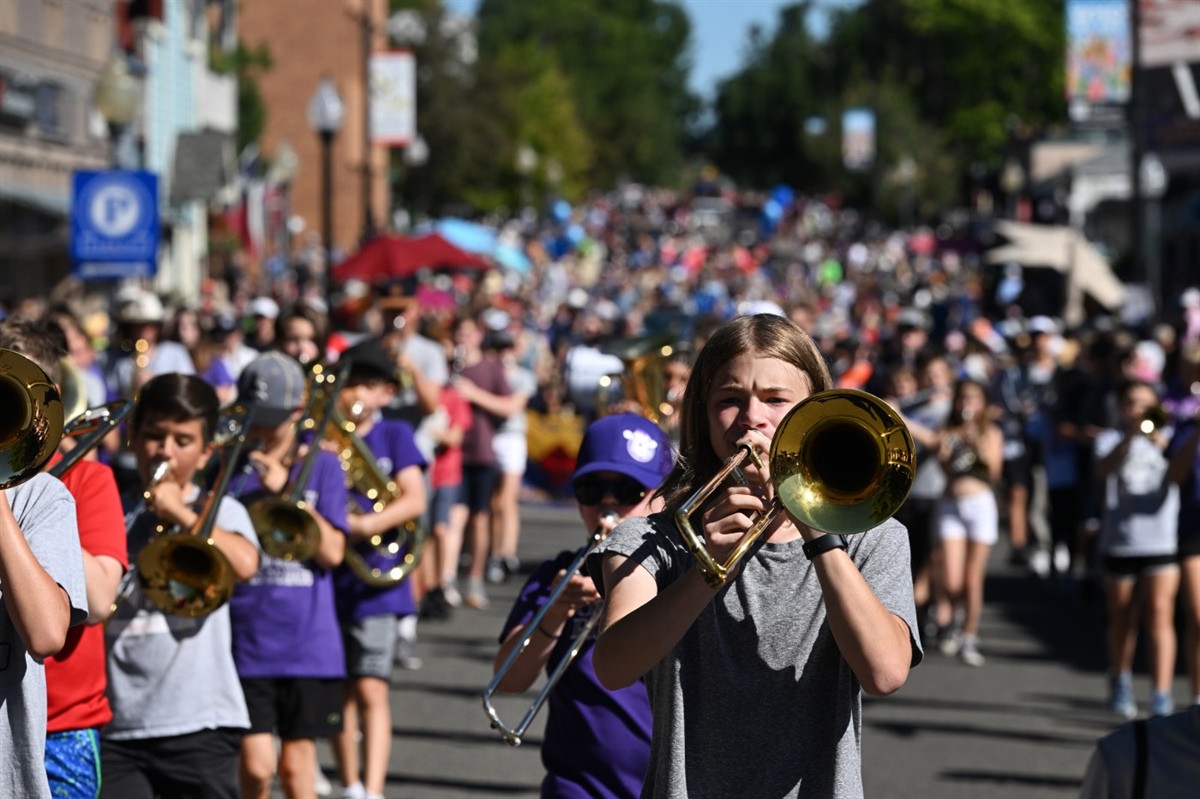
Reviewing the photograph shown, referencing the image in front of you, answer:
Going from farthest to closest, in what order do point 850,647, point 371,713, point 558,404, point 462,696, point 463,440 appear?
point 558,404 < point 463,440 < point 462,696 < point 371,713 < point 850,647

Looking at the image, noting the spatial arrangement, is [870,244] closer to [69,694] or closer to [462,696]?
[462,696]

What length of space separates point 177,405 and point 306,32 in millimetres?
56159

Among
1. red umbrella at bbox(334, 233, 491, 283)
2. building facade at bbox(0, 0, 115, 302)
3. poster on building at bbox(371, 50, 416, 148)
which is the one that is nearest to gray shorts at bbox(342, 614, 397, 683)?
red umbrella at bbox(334, 233, 491, 283)

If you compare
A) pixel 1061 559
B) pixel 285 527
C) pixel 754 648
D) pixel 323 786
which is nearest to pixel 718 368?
pixel 754 648

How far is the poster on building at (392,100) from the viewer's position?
114 feet

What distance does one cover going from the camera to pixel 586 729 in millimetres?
4871

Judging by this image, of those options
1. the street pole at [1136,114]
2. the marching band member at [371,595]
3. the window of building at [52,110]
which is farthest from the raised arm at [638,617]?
the window of building at [52,110]

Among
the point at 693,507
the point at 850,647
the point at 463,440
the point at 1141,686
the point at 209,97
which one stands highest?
the point at 209,97

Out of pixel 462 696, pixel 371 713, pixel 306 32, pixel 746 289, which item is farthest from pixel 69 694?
pixel 306 32

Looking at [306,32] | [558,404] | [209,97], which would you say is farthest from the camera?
[306,32]

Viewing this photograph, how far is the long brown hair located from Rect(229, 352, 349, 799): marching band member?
3.01 m

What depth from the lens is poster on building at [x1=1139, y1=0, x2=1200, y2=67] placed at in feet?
68.2

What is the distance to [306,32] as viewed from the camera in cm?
6009

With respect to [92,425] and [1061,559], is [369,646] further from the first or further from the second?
[1061,559]
